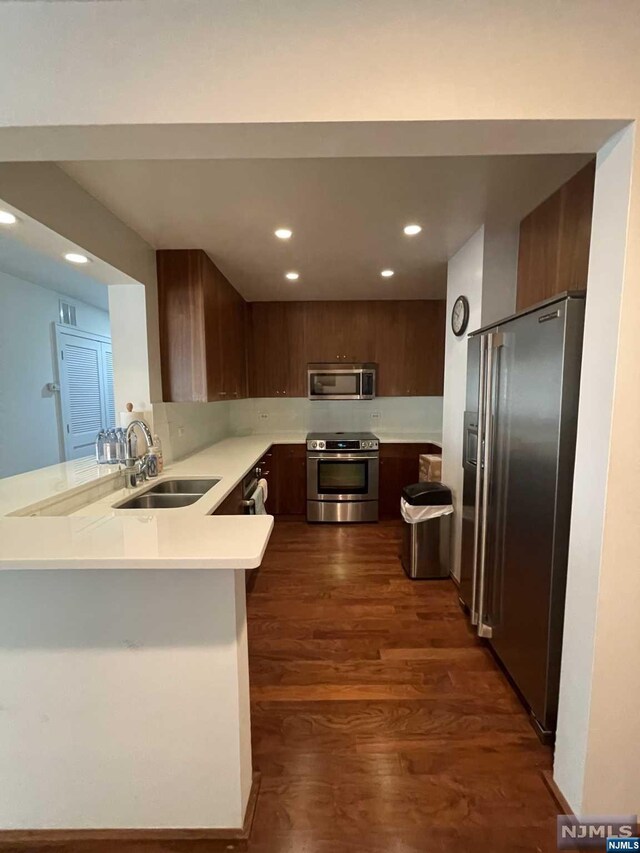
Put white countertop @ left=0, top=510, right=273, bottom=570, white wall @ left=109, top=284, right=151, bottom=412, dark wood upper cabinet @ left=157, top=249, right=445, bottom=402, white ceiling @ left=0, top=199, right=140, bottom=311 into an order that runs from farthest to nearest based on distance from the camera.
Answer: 1. dark wood upper cabinet @ left=157, top=249, right=445, bottom=402
2. white wall @ left=109, top=284, right=151, bottom=412
3. white ceiling @ left=0, top=199, right=140, bottom=311
4. white countertop @ left=0, top=510, right=273, bottom=570

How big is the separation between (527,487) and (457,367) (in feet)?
4.59

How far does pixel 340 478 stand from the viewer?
12.7 ft

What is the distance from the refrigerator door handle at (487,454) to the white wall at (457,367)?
65 centimetres

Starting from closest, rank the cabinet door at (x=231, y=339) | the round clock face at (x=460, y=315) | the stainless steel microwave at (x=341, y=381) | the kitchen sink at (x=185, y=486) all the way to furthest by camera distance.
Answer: the kitchen sink at (x=185, y=486) < the round clock face at (x=460, y=315) < the cabinet door at (x=231, y=339) < the stainless steel microwave at (x=341, y=381)

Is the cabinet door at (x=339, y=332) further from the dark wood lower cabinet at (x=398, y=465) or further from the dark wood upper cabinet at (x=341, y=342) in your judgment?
the dark wood lower cabinet at (x=398, y=465)

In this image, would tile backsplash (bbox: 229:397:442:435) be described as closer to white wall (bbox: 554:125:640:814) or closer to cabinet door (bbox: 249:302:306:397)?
cabinet door (bbox: 249:302:306:397)

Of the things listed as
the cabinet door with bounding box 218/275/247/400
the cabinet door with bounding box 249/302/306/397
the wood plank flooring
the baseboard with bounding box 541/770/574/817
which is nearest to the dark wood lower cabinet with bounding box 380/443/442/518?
the cabinet door with bounding box 249/302/306/397

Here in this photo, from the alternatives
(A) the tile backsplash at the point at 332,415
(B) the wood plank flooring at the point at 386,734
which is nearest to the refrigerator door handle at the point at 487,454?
(B) the wood plank flooring at the point at 386,734

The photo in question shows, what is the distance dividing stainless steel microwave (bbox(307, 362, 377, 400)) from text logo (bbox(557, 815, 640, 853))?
3.29 meters

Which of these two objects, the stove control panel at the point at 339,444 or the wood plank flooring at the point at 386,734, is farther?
the stove control panel at the point at 339,444

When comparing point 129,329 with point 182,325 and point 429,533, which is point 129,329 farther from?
point 429,533

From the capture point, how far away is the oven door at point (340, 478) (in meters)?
3.84

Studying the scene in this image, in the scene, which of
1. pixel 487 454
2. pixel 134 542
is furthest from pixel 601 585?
pixel 134 542

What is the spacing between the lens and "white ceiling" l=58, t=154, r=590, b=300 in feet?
5.18
